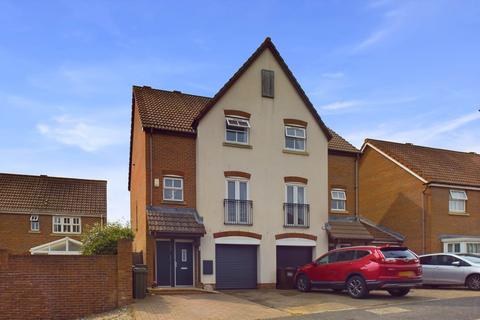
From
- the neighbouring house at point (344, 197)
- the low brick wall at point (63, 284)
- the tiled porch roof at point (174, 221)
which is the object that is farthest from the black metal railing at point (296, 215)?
the low brick wall at point (63, 284)

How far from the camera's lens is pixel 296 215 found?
76.1 ft

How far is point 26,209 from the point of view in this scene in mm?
38031

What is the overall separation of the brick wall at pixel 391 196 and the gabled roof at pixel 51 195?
20362mm

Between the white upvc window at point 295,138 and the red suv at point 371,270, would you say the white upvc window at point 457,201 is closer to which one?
the white upvc window at point 295,138

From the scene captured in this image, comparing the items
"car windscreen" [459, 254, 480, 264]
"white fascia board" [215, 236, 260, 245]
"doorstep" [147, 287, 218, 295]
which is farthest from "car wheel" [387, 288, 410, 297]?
"doorstep" [147, 287, 218, 295]

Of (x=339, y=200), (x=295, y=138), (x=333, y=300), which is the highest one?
(x=295, y=138)

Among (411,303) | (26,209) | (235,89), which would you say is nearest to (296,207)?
(235,89)

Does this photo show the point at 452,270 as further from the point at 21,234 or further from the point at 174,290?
the point at 21,234

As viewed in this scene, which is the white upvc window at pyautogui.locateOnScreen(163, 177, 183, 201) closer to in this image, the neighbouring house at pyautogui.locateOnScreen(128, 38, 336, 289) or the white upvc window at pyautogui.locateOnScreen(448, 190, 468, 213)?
the neighbouring house at pyautogui.locateOnScreen(128, 38, 336, 289)

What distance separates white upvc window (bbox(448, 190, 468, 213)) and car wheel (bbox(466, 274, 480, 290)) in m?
9.23

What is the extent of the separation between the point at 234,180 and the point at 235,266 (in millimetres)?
3617

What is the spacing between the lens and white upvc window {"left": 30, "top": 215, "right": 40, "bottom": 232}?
38062mm

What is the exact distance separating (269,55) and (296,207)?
704 cm

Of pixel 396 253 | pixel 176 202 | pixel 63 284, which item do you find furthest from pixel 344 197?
pixel 63 284
